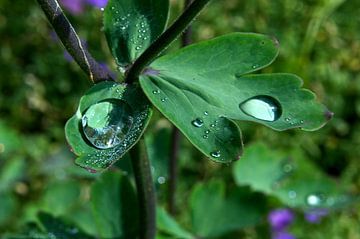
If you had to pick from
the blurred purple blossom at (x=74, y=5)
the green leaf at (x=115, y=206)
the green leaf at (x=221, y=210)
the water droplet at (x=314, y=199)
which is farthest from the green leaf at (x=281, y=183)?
the blurred purple blossom at (x=74, y=5)

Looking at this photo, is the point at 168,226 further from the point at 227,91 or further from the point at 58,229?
the point at 227,91

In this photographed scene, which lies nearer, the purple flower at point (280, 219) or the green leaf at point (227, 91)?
the green leaf at point (227, 91)

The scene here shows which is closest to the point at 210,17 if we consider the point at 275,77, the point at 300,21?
the point at 300,21

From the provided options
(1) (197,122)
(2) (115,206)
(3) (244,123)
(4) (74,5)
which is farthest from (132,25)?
(4) (74,5)

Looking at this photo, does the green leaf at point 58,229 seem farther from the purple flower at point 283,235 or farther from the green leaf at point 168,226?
the purple flower at point 283,235

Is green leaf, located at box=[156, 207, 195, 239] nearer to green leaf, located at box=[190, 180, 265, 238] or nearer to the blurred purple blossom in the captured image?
green leaf, located at box=[190, 180, 265, 238]
